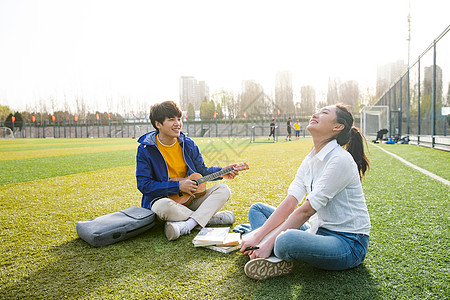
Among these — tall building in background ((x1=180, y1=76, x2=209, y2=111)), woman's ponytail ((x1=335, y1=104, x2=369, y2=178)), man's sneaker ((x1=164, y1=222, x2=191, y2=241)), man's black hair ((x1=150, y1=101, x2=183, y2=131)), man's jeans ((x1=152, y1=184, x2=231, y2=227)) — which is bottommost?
man's sneaker ((x1=164, y1=222, x2=191, y2=241))

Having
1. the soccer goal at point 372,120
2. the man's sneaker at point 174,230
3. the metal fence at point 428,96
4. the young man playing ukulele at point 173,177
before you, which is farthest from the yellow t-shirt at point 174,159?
the soccer goal at point 372,120

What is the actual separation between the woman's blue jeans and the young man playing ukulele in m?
1.38

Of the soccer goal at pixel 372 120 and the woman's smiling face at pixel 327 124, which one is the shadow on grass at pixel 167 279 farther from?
the soccer goal at pixel 372 120

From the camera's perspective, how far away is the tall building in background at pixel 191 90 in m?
84.1

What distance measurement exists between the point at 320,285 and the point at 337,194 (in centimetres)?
62

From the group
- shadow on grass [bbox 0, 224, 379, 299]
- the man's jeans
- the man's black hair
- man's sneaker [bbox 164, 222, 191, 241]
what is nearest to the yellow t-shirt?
the man's black hair

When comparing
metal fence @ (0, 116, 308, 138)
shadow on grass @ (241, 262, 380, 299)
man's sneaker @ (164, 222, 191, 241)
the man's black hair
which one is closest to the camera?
shadow on grass @ (241, 262, 380, 299)

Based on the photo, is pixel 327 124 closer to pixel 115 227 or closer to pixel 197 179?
pixel 197 179

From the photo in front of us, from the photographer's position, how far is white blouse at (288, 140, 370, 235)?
2195 mm

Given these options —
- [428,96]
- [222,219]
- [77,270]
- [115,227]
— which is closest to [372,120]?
[428,96]

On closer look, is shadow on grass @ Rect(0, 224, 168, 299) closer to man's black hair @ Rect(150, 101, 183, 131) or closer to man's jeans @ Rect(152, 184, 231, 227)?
man's jeans @ Rect(152, 184, 231, 227)

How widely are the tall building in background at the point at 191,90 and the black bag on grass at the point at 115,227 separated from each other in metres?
80.4

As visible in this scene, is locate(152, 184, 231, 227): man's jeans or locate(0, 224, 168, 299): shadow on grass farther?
locate(152, 184, 231, 227): man's jeans

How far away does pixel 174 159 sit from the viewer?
3775mm
